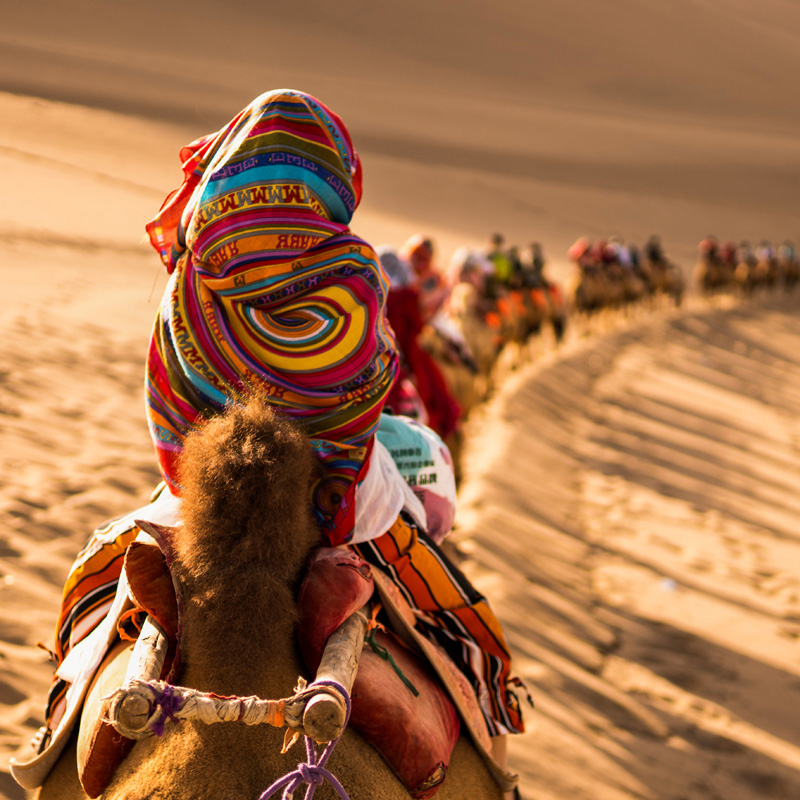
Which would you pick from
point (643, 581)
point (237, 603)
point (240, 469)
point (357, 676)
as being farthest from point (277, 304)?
point (643, 581)

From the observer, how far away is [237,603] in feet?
5.08

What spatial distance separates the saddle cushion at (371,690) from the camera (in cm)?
166

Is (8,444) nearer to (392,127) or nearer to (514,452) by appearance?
(514,452)

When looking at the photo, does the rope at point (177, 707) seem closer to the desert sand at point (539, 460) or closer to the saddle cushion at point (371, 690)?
the saddle cushion at point (371, 690)

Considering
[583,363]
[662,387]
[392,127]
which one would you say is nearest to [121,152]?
[662,387]

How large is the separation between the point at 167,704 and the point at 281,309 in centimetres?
82

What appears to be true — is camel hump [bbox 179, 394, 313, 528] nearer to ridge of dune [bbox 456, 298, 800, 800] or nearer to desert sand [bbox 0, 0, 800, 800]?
desert sand [bbox 0, 0, 800, 800]

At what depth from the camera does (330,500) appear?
1.94 meters

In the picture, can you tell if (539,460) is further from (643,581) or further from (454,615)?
(454,615)

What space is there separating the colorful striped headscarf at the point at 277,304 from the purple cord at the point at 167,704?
0.59 m

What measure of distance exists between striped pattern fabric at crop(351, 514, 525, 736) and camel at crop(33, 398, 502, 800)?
0.56 m

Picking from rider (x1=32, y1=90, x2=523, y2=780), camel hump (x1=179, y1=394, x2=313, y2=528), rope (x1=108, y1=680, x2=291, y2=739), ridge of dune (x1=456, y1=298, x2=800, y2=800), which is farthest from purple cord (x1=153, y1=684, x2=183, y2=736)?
ridge of dune (x1=456, y1=298, x2=800, y2=800)

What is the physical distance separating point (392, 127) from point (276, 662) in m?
39.8

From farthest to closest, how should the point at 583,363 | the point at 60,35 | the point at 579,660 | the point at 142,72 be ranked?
the point at 583,363
the point at 142,72
the point at 579,660
the point at 60,35
